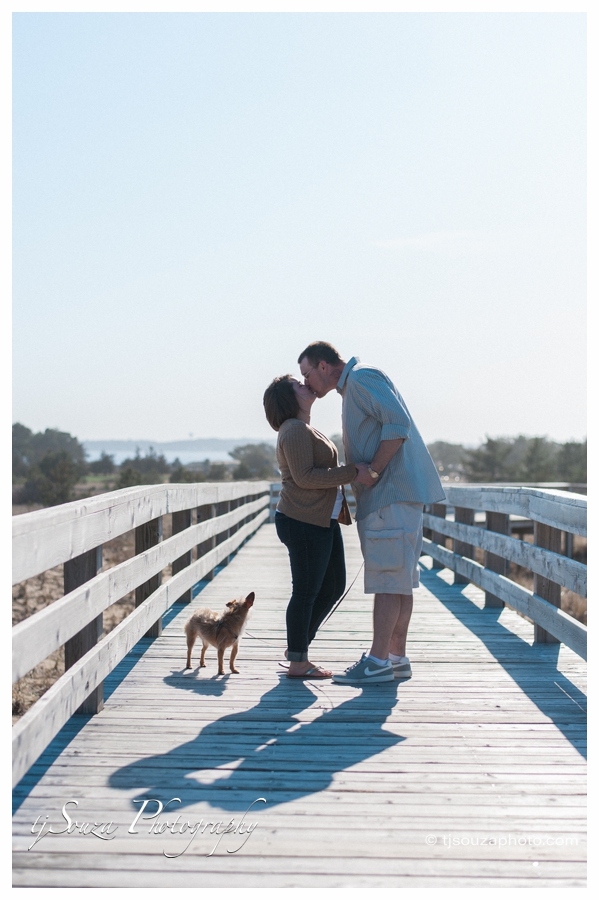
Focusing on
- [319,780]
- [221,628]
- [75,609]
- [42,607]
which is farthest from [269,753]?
[42,607]

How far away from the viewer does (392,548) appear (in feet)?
14.1

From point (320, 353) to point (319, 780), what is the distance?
2303mm

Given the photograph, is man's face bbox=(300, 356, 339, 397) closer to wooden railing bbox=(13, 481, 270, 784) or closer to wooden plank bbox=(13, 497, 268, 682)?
wooden railing bbox=(13, 481, 270, 784)

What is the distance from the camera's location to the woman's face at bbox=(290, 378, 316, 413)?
14.2 feet

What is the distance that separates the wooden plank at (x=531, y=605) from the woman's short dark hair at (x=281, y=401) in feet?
6.42

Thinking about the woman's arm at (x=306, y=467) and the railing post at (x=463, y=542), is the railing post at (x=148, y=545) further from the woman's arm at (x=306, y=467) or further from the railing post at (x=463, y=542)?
the railing post at (x=463, y=542)

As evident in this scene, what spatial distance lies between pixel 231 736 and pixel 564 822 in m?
1.42

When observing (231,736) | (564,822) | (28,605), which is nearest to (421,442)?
(231,736)

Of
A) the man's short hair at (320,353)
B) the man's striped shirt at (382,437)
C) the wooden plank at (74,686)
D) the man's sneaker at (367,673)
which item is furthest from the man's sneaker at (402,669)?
the man's short hair at (320,353)

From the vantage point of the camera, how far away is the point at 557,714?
3762mm

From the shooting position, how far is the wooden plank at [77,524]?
8.52ft

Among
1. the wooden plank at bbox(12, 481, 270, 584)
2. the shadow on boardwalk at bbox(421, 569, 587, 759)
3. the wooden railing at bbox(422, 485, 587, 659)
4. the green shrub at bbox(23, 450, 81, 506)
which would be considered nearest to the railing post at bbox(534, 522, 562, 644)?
the wooden railing at bbox(422, 485, 587, 659)

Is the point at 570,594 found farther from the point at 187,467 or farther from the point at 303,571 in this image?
the point at 187,467

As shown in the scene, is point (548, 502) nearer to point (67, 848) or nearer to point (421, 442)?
point (421, 442)
